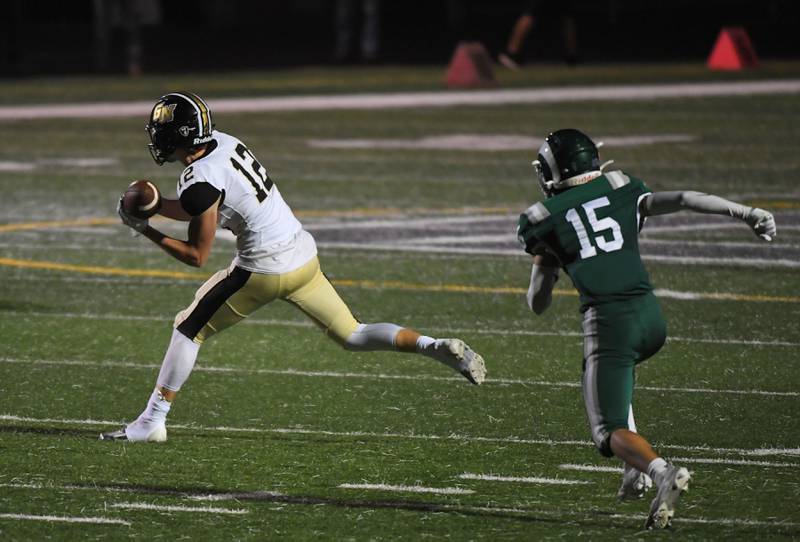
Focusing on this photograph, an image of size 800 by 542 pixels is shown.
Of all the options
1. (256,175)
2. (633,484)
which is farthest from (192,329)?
(633,484)

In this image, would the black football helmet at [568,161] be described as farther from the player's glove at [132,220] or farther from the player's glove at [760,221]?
the player's glove at [132,220]

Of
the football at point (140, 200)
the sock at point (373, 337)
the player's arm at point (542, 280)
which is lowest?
the sock at point (373, 337)

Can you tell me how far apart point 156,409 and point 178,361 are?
248 mm

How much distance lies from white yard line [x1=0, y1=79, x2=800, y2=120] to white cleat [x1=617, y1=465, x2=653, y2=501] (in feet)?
62.0

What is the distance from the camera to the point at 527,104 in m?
25.8

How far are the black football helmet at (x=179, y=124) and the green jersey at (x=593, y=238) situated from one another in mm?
1819

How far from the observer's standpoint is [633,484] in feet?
21.8

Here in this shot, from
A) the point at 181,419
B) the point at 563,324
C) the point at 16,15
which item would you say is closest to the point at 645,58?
the point at 16,15

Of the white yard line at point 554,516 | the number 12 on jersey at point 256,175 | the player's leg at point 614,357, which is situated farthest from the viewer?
the number 12 on jersey at point 256,175

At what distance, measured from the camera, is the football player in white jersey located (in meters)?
7.67

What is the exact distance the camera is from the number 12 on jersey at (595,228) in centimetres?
653

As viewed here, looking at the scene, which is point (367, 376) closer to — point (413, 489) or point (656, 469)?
point (413, 489)

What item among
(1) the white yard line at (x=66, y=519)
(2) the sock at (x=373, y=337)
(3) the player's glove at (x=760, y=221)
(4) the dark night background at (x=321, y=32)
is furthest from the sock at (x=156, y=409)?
(4) the dark night background at (x=321, y=32)

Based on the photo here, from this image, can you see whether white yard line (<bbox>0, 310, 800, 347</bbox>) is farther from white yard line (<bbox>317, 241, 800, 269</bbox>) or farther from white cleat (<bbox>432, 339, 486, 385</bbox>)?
white cleat (<bbox>432, 339, 486, 385</bbox>)
